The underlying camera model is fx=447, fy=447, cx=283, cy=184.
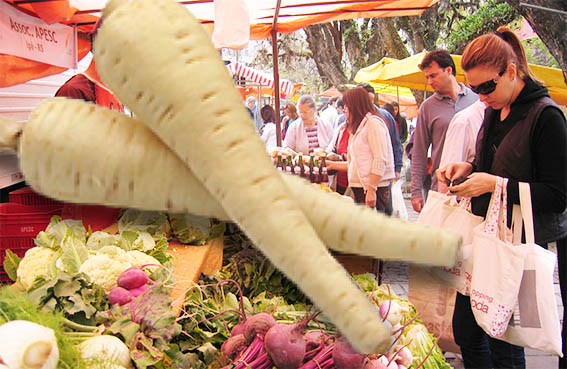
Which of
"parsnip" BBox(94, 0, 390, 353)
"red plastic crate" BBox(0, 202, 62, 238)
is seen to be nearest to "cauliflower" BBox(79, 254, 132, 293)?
"red plastic crate" BBox(0, 202, 62, 238)

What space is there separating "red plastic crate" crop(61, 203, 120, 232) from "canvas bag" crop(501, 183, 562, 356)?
153 centimetres

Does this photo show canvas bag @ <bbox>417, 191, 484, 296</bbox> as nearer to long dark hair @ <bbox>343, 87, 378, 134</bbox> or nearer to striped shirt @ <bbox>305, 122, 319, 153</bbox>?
long dark hair @ <bbox>343, 87, 378, 134</bbox>

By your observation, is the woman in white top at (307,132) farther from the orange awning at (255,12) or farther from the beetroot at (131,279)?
the beetroot at (131,279)

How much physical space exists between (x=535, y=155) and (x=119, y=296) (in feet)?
→ 4.87

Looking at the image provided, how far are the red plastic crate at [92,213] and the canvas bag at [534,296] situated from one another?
153 cm

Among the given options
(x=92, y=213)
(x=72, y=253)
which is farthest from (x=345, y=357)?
(x=72, y=253)

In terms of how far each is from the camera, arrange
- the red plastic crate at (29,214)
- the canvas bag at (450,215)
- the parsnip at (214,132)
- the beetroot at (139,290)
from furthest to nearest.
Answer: the canvas bag at (450,215), the beetroot at (139,290), the red plastic crate at (29,214), the parsnip at (214,132)

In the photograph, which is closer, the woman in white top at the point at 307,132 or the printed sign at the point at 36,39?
the printed sign at the point at 36,39

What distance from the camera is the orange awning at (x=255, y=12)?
7.70ft

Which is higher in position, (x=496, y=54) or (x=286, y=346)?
(x=496, y=54)

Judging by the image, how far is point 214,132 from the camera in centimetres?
31

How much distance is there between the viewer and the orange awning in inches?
92.4

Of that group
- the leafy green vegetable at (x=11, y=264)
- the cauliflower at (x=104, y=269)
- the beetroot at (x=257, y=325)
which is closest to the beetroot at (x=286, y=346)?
the beetroot at (x=257, y=325)

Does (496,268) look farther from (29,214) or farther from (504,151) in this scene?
(29,214)
